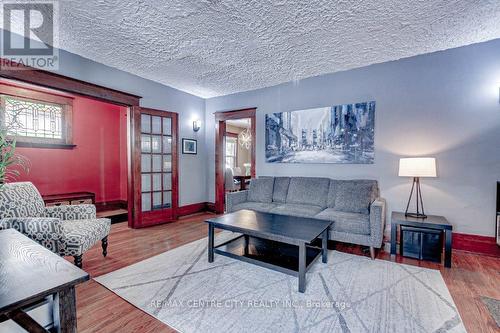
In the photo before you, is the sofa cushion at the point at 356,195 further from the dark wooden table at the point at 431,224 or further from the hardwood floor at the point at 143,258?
the hardwood floor at the point at 143,258

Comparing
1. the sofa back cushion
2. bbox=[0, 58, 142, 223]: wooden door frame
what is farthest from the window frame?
the sofa back cushion

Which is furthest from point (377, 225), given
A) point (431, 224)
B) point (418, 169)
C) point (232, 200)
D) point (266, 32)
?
point (266, 32)

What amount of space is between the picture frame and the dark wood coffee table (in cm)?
252

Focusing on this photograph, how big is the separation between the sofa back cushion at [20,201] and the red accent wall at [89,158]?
2144 mm

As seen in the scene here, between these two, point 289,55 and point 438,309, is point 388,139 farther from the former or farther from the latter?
point 438,309

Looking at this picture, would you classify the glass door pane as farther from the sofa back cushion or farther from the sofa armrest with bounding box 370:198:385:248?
the sofa armrest with bounding box 370:198:385:248

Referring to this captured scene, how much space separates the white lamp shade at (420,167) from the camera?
269 cm

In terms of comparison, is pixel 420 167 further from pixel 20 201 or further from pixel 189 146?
pixel 20 201

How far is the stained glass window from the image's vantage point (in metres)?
3.81

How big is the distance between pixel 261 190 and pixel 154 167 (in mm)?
2059

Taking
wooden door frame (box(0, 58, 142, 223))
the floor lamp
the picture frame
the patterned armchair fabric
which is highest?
wooden door frame (box(0, 58, 142, 223))

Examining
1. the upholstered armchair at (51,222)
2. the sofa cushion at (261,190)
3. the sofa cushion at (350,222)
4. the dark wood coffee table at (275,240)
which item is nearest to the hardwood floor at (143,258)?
the upholstered armchair at (51,222)

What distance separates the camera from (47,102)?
4258 mm

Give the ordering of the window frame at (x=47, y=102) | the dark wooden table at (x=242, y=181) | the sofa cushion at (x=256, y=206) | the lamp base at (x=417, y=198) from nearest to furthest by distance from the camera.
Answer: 1. the lamp base at (x=417, y=198)
2. the sofa cushion at (x=256, y=206)
3. the window frame at (x=47, y=102)
4. the dark wooden table at (x=242, y=181)
